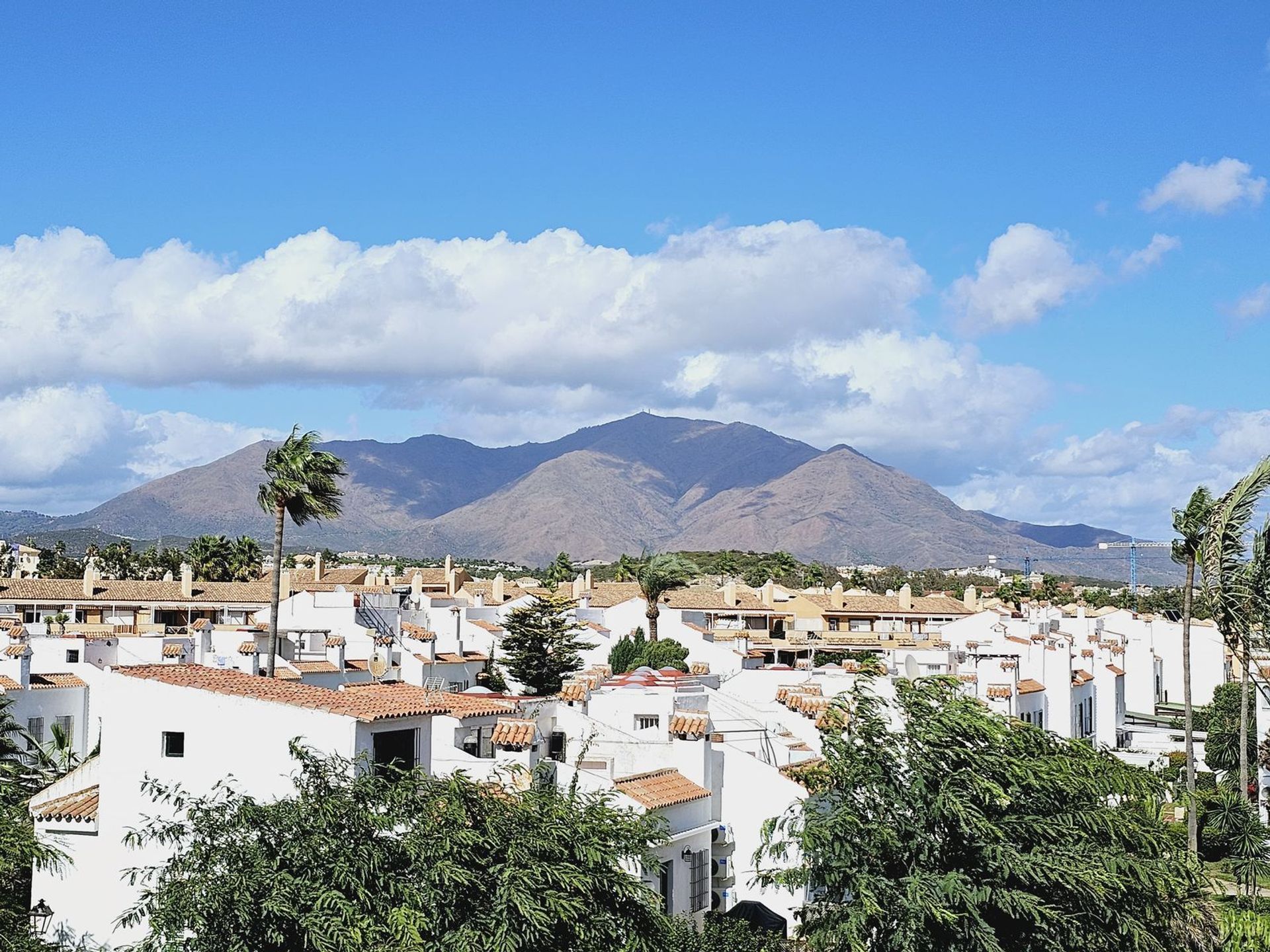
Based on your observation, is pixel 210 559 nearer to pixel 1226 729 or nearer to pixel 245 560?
pixel 245 560

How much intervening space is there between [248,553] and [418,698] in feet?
295

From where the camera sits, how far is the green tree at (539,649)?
6169 cm

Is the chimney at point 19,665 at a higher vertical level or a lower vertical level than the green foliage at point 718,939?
higher

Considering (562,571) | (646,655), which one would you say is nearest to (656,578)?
(646,655)

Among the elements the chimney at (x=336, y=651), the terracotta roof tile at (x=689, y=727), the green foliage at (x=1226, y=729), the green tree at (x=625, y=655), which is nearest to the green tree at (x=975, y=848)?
the terracotta roof tile at (x=689, y=727)

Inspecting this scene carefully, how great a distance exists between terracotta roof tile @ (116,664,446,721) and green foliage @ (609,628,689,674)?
119ft

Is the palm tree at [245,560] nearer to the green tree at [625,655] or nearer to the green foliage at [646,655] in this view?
the green tree at [625,655]

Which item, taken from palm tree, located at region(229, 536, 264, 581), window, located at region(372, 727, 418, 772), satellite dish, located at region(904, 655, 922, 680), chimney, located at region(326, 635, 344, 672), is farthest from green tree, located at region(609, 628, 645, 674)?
palm tree, located at region(229, 536, 264, 581)

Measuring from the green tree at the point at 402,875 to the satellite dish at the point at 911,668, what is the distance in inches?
1395

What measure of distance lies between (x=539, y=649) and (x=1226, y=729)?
30.4 meters

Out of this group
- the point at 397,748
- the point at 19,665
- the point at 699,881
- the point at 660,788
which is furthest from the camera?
the point at 19,665

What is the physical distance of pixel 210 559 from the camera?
109 meters

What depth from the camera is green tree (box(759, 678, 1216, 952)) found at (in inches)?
778

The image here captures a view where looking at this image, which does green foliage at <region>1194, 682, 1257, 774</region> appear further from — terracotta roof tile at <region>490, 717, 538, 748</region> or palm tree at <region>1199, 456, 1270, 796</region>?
palm tree at <region>1199, 456, 1270, 796</region>
